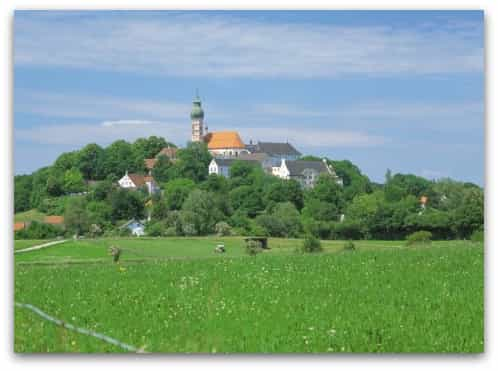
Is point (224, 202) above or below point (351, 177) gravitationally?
below

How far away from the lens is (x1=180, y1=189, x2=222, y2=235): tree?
8867mm

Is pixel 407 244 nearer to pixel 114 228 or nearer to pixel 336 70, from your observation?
pixel 336 70

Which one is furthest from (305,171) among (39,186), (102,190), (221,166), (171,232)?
(39,186)

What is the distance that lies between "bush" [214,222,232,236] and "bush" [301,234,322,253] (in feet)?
2.76

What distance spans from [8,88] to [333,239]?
3.79 metres

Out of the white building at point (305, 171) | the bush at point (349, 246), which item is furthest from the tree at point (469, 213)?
the white building at point (305, 171)

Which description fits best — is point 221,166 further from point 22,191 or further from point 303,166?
point 22,191

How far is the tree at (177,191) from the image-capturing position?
905cm

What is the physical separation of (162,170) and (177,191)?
300 millimetres

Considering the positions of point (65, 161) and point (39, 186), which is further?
point (65, 161)

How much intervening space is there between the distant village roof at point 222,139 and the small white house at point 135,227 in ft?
3.81

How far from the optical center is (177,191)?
30.8ft

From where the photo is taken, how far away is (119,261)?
29.8ft
